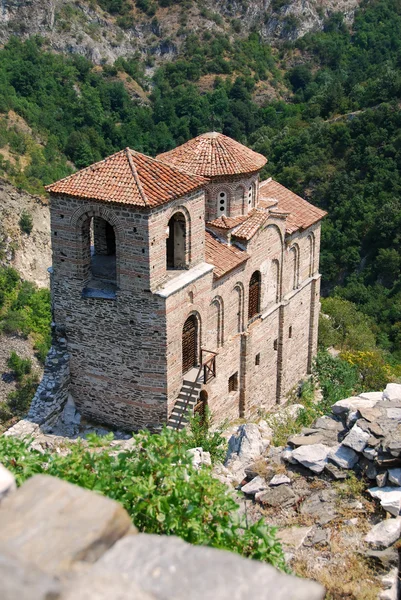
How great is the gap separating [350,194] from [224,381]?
2413 centimetres

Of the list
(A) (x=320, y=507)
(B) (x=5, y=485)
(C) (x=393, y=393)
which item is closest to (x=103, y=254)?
(C) (x=393, y=393)

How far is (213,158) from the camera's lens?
21.5 meters

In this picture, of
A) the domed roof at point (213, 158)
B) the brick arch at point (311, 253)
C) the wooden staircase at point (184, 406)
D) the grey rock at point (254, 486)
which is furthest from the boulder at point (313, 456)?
the brick arch at point (311, 253)

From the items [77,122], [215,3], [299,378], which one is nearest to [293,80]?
[215,3]

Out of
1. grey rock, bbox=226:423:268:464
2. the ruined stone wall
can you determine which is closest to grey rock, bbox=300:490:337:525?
grey rock, bbox=226:423:268:464

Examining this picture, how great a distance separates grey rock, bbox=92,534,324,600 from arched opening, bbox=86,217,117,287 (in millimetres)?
14069

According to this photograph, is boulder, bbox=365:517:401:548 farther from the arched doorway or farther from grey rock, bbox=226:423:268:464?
the arched doorway

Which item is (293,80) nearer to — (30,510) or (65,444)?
(65,444)

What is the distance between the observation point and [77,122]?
6569 centimetres

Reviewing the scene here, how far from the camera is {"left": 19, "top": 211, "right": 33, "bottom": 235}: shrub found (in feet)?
165

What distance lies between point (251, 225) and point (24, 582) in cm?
1773

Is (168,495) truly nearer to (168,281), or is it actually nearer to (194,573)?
(194,573)

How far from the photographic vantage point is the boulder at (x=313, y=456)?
1404 cm

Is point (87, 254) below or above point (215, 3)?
below
